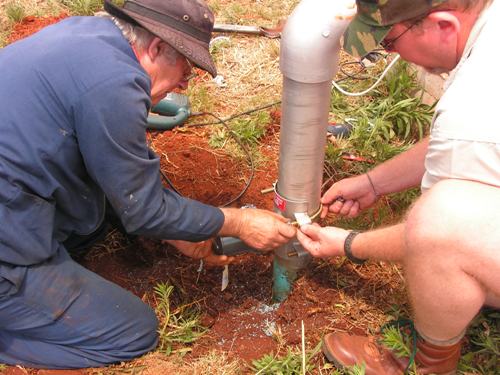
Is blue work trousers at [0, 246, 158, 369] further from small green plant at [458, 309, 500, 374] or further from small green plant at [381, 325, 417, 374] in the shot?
small green plant at [458, 309, 500, 374]

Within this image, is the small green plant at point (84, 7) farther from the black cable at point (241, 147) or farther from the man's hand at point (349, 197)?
the man's hand at point (349, 197)

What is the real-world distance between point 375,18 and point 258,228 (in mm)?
992

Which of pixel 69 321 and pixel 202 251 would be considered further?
pixel 202 251

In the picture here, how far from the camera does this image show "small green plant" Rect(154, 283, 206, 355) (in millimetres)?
2461

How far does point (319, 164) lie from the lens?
2180 millimetres

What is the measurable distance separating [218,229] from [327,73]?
0.82 m

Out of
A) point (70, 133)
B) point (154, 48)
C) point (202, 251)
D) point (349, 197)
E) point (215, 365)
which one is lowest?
point (215, 365)

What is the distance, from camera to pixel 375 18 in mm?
1738

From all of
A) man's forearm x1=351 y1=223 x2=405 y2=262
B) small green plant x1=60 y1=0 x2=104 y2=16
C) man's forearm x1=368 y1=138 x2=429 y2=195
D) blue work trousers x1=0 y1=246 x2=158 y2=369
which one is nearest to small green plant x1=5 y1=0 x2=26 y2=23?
small green plant x1=60 y1=0 x2=104 y2=16

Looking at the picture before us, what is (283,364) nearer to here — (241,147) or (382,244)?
(382,244)

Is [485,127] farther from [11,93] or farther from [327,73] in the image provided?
[11,93]

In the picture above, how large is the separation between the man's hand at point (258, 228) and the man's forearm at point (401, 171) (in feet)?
1.69

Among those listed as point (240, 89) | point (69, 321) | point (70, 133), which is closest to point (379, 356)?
point (69, 321)

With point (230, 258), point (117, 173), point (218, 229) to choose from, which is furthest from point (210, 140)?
point (117, 173)
